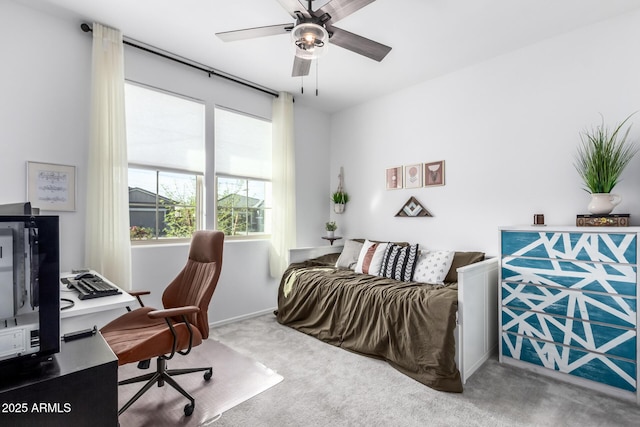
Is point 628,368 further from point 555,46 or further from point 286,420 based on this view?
point 555,46

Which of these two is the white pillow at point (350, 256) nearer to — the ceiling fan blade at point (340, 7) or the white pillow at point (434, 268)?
the white pillow at point (434, 268)

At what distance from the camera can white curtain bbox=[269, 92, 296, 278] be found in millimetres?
3920

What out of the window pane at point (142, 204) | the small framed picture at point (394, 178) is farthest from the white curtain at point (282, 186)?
the window pane at point (142, 204)

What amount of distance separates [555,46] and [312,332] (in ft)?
11.3

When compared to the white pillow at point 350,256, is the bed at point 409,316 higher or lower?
lower

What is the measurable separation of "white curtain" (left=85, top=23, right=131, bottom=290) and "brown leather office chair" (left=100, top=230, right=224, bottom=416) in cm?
72

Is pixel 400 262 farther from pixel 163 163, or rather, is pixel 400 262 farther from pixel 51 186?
pixel 51 186

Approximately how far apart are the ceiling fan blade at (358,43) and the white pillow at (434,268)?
1925 millimetres

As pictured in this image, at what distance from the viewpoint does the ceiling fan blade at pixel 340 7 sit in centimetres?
181

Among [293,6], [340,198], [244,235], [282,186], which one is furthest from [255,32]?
[340,198]

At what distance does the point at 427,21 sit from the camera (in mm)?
2514

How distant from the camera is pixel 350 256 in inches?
152

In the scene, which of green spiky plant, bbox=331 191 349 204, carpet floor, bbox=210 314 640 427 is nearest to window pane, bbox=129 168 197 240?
carpet floor, bbox=210 314 640 427

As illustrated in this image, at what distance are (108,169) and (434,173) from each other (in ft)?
10.6
